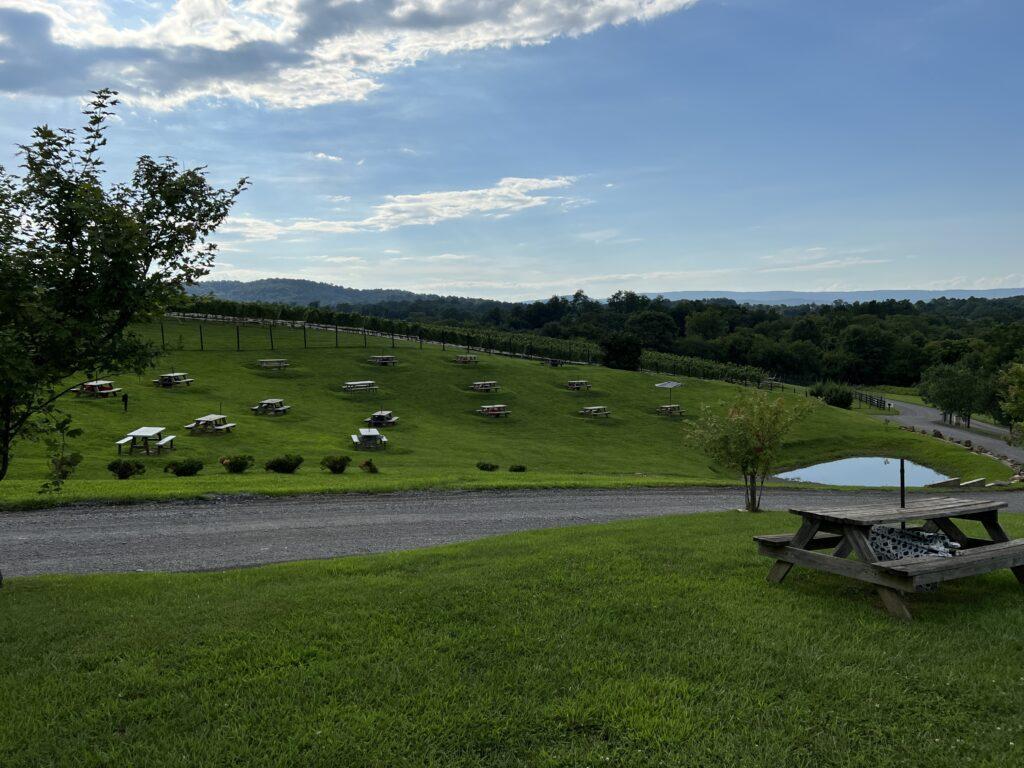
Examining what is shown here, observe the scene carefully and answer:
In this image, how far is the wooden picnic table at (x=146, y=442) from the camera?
108 ft

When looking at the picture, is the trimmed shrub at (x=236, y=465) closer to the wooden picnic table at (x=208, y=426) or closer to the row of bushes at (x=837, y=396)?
the wooden picnic table at (x=208, y=426)

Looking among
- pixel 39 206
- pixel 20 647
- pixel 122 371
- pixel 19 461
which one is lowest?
pixel 19 461

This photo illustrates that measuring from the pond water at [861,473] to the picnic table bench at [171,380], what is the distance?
1896 inches

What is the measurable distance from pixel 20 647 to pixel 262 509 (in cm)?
1208

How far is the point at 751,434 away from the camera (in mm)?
20188

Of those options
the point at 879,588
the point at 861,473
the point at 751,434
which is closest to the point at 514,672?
the point at 879,588

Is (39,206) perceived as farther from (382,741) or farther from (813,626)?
(813,626)

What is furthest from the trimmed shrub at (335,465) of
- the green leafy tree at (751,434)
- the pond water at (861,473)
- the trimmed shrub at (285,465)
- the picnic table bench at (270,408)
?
the pond water at (861,473)

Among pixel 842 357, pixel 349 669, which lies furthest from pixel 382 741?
pixel 842 357

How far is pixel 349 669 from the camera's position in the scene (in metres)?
6.46

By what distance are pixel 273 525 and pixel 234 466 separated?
12264mm

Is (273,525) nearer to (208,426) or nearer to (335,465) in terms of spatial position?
(335,465)

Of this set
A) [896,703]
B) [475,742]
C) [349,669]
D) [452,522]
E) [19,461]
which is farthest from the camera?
[19,461]

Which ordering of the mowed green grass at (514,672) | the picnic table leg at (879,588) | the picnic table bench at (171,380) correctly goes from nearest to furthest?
1. the mowed green grass at (514,672)
2. the picnic table leg at (879,588)
3. the picnic table bench at (171,380)
